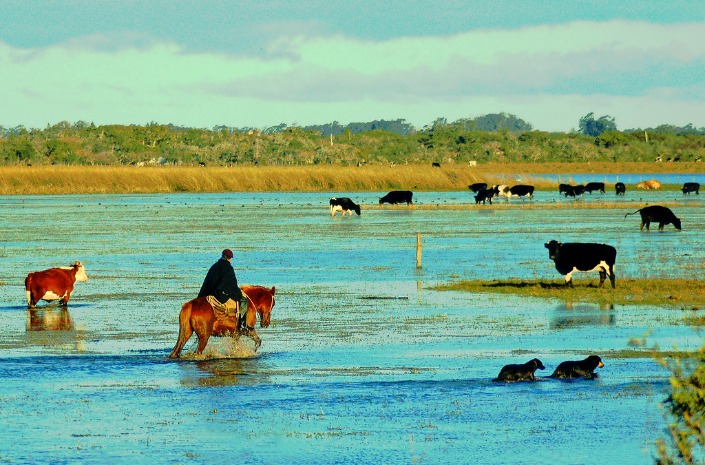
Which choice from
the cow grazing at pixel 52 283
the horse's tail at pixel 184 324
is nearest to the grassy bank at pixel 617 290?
the cow grazing at pixel 52 283

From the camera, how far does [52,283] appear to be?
2345cm

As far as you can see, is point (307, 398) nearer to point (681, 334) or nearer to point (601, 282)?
point (681, 334)

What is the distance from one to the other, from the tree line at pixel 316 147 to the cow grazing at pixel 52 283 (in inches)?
4823

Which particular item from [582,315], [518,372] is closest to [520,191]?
[582,315]

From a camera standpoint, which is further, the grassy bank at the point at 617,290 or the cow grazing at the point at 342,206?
the cow grazing at the point at 342,206

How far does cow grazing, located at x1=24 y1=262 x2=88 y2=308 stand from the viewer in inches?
912

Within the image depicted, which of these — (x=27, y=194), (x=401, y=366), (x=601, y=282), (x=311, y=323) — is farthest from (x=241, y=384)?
(x=27, y=194)

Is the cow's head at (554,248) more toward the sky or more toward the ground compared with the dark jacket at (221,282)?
more toward the ground

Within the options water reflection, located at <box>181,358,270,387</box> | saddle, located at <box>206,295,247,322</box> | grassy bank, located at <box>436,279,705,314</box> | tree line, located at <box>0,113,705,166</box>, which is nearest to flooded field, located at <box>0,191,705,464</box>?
water reflection, located at <box>181,358,270,387</box>

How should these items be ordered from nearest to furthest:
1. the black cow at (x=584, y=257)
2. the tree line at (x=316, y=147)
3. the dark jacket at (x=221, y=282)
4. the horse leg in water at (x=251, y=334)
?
the dark jacket at (x=221, y=282) < the horse leg in water at (x=251, y=334) < the black cow at (x=584, y=257) < the tree line at (x=316, y=147)

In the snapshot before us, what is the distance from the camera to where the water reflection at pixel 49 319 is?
20.9m

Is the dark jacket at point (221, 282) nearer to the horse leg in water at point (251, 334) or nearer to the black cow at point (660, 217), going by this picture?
the horse leg in water at point (251, 334)

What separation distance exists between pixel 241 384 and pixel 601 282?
12.9m

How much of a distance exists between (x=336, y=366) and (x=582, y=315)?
281 inches
